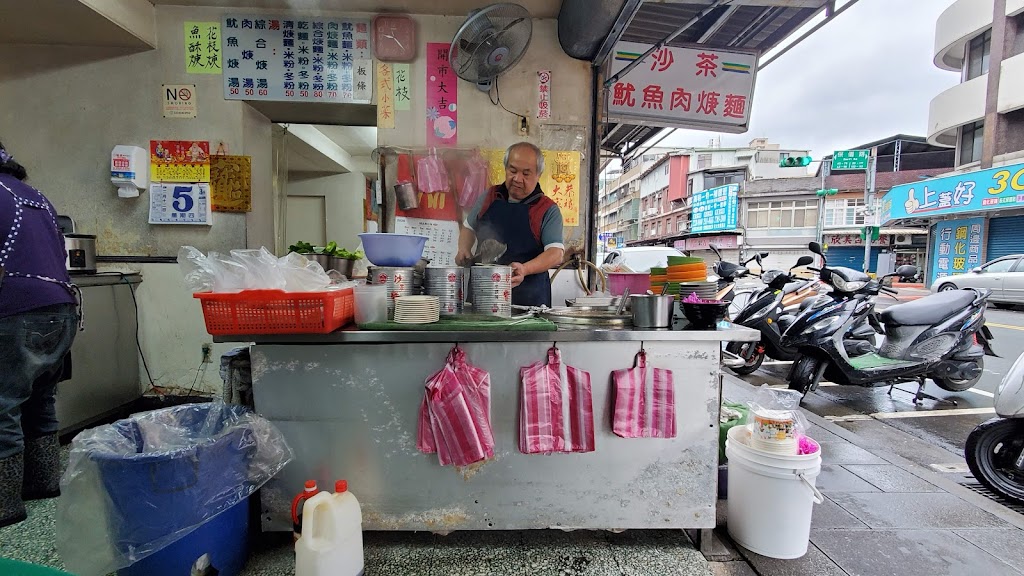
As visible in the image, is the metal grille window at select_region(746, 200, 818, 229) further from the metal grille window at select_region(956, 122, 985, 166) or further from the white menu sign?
the white menu sign

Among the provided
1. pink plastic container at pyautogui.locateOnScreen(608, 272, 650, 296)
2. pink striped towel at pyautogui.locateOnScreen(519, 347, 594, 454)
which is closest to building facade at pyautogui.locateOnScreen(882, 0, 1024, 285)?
pink plastic container at pyautogui.locateOnScreen(608, 272, 650, 296)

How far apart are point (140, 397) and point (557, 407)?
12.7 ft

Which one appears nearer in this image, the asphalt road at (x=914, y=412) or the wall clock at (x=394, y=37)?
the asphalt road at (x=914, y=412)

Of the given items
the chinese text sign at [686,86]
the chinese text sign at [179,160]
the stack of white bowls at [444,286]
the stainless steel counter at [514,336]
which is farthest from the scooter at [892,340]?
the chinese text sign at [179,160]

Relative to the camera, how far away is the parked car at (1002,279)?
1030 centimetres

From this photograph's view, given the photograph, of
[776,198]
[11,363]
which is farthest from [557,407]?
[776,198]

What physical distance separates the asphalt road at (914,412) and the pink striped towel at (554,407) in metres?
3.03

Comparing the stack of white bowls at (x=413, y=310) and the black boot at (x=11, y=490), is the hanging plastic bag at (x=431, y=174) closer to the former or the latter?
the stack of white bowls at (x=413, y=310)

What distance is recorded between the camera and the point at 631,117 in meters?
4.29

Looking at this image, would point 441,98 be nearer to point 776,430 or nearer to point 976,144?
point 776,430

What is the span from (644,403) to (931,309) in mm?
4287

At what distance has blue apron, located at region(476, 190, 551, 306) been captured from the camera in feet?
12.4

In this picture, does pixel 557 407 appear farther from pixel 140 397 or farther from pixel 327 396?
pixel 140 397

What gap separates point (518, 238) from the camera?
3793mm
